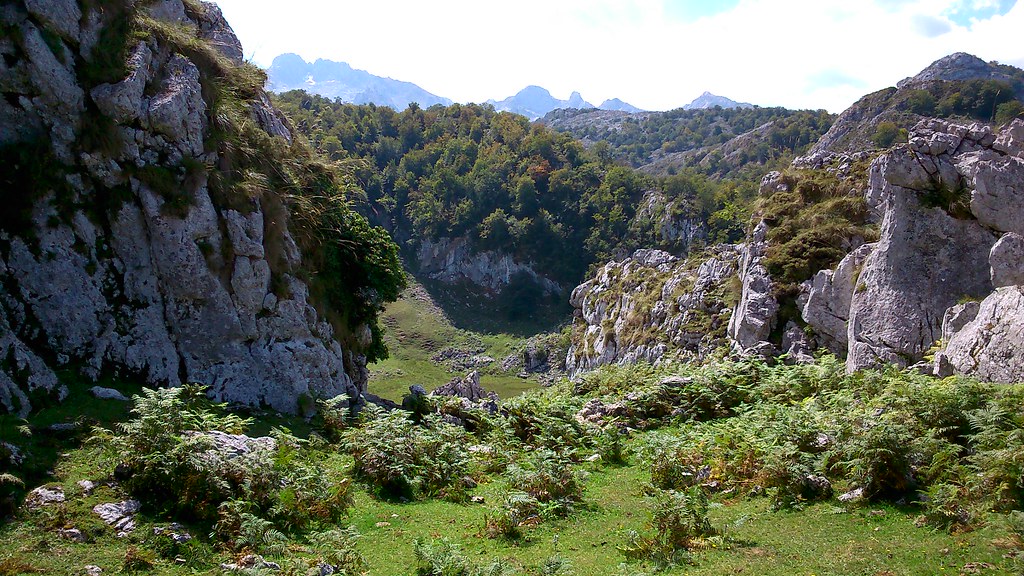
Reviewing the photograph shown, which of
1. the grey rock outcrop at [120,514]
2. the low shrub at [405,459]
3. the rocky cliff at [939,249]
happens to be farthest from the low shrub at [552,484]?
the rocky cliff at [939,249]

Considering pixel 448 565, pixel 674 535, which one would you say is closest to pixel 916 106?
pixel 674 535

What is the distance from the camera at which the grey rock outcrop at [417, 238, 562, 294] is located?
77.9m

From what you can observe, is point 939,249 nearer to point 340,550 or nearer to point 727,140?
point 340,550

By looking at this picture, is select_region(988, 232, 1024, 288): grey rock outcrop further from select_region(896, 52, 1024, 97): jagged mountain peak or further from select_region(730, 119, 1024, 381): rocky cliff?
select_region(896, 52, 1024, 97): jagged mountain peak

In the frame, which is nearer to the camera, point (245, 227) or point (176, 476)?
point (176, 476)

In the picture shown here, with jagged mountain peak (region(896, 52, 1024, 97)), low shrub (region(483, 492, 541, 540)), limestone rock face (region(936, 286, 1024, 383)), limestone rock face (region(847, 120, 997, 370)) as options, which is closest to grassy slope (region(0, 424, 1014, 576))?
low shrub (region(483, 492, 541, 540))

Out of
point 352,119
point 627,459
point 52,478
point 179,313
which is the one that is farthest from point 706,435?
point 352,119

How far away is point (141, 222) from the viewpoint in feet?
53.7

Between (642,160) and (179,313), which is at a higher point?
(642,160)

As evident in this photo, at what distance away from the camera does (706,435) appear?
14.4 meters

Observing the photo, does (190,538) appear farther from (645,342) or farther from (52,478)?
(645,342)

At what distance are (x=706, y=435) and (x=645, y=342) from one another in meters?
20.8

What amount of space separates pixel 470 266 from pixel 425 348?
2116cm

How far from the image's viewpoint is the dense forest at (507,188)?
78125mm
